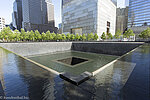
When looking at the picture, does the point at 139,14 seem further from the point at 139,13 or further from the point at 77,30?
the point at 77,30

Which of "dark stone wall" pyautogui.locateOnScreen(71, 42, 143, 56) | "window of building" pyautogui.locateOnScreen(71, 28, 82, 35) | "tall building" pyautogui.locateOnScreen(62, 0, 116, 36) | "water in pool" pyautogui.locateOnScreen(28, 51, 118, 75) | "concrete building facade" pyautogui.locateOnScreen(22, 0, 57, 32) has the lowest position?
"water in pool" pyautogui.locateOnScreen(28, 51, 118, 75)

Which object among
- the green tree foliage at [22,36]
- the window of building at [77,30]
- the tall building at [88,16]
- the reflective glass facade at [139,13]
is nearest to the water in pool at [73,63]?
the green tree foliage at [22,36]

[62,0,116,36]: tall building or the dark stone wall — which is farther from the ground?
[62,0,116,36]: tall building

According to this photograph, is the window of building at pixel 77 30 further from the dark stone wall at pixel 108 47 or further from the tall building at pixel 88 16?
the dark stone wall at pixel 108 47

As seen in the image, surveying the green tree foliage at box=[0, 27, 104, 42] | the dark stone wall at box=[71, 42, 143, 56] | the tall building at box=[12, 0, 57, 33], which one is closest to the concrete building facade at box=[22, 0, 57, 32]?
the tall building at box=[12, 0, 57, 33]

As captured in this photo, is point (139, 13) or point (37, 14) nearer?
point (139, 13)

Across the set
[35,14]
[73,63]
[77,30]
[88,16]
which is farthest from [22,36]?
[35,14]

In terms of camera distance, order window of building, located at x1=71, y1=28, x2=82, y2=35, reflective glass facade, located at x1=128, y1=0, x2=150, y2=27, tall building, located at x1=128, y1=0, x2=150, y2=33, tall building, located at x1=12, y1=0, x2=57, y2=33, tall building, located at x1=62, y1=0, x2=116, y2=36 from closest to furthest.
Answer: tall building, located at x1=62, y1=0, x2=116, y2=36 → window of building, located at x1=71, y1=28, x2=82, y2=35 → tall building, located at x1=128, y1=0, x2=150, y2=33 → reflective glass facade, located at x1=128, y1=0, x2=150, y2=27 → tall building, located at x1=12, y1=0, x2=57, y2=33

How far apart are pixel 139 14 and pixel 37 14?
10598 cm

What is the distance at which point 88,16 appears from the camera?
4681cm

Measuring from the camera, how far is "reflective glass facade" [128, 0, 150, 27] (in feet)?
204

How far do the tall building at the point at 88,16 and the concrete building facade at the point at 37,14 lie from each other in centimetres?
4990

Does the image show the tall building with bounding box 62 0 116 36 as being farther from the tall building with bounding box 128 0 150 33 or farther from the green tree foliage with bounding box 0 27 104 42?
the tall building with bounding box 128 0 150 33

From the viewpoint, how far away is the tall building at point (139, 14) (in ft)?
202
